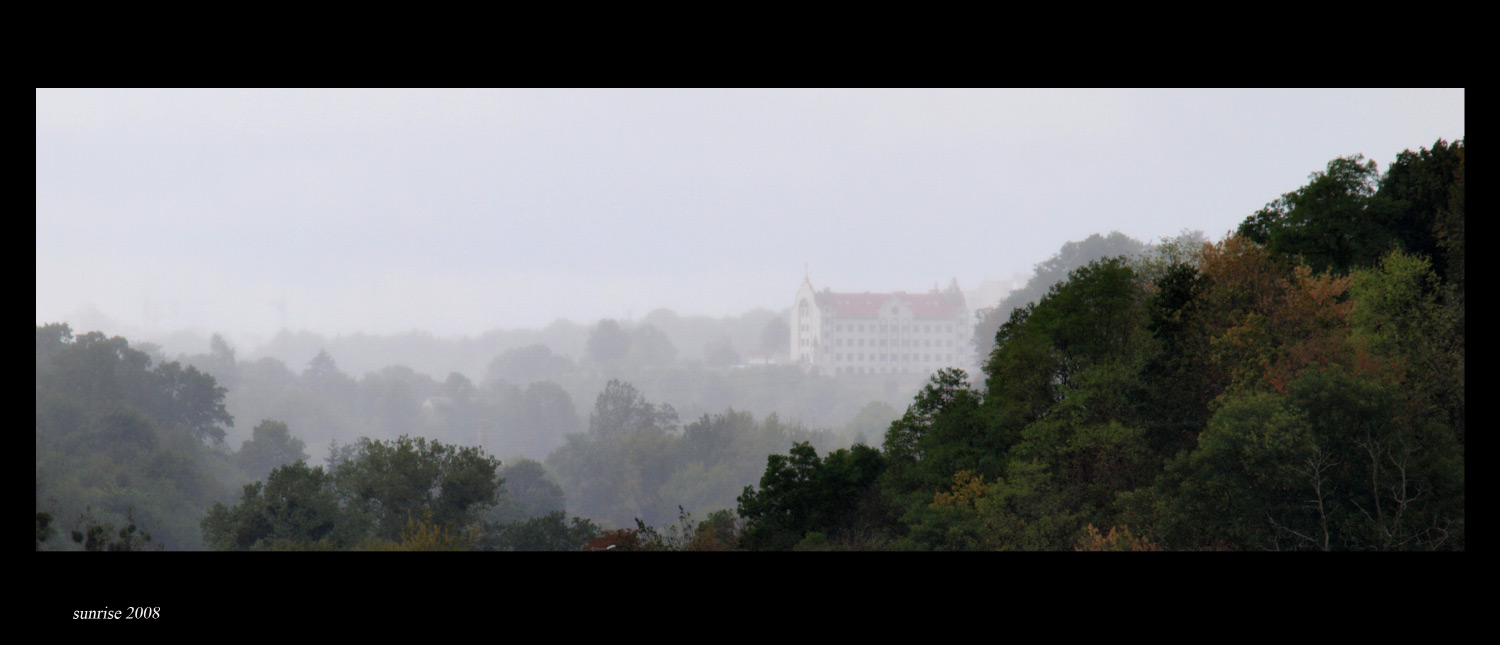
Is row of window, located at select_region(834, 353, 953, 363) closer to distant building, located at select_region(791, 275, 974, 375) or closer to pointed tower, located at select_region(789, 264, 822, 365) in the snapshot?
distant building, located at select_region(791, 275, 974, 375)

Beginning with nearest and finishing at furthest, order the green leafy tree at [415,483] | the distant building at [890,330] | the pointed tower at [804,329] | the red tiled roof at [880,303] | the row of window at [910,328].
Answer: the green leafy tree at [415,483] → the red tiled roof at [880,303] → the distant building at [890,330] → the row of window at [910,328] → the pointed tower at [804,329]

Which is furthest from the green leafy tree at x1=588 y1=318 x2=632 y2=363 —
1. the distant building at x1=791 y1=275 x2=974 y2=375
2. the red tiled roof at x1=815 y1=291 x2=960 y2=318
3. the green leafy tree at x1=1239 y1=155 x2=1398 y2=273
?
the green leafy tree at x1=1239 y1=155 x2=1398 y2=273

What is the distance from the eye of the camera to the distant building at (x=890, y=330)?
6481 centimetres

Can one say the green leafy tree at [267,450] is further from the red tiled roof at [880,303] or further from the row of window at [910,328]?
the row of window at [910,328]

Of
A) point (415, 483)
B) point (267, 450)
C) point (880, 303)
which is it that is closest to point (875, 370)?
point (880, 303)

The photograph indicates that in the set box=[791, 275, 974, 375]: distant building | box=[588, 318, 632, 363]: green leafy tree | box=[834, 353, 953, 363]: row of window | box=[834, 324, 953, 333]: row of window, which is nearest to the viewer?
box=[791, 275, 974, 375]: distant building

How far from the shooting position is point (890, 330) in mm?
66938

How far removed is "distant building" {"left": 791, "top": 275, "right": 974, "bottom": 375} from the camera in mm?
64812

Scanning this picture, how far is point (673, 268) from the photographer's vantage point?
76312mm

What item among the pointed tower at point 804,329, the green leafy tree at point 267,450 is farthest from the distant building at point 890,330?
the green leafy tree at point 267,450

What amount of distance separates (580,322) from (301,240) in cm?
2329
